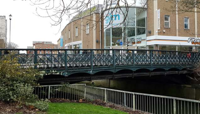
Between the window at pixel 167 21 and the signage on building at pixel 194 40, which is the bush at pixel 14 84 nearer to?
the window at pixel 167 21

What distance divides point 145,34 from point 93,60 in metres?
15.9

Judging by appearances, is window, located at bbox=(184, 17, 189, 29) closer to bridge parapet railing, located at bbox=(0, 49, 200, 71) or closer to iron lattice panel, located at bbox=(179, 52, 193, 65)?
iron lattice panel, located at bbox=(179, 52, 193, 65)

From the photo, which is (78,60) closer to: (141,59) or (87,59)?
(87,59)

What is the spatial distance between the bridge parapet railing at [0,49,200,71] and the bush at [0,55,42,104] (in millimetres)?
1322

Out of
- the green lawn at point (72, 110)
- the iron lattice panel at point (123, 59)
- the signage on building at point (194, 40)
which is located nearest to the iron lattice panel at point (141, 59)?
the iron lattice panel at point (123, 59)

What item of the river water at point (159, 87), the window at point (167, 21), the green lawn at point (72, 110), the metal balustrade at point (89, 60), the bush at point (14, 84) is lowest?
the river water at point (159, 87)

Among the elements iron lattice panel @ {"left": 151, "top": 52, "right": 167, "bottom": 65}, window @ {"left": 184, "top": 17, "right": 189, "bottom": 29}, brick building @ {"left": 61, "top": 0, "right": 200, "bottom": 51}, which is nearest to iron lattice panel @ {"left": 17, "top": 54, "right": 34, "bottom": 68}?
iron lattice panel @ {"left": 151, "top": 52, "right": 167, "bottom": 65}

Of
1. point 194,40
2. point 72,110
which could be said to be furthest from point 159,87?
point 72,110

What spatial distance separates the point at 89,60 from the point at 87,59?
7.5 inches

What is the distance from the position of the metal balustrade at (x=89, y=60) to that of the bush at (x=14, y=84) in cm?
134

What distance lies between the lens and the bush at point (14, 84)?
7574 mm

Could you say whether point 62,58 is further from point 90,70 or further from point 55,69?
point 90,70

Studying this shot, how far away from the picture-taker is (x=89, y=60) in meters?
12.5

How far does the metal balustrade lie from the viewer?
418 inches
